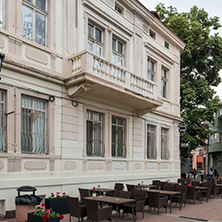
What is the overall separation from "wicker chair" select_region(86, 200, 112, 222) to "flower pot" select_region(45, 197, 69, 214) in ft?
4.90

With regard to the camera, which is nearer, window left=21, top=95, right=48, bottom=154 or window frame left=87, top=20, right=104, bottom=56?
window left=21, top=95, right=48, bottom=154

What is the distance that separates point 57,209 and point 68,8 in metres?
7.54

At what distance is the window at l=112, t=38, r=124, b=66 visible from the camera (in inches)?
603

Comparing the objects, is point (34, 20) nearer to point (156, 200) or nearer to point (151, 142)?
point (156, 200)

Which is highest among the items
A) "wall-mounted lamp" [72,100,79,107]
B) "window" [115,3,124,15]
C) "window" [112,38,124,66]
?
"window" [115,3,124,15]

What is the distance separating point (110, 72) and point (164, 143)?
8.24 metres

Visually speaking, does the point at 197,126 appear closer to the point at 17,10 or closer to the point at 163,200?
the point at 163,200

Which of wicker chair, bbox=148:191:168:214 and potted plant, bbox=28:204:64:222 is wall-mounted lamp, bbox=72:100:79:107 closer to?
wicker chair, bbox=148:191:168:214

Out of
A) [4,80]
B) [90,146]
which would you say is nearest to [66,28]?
[4,80]

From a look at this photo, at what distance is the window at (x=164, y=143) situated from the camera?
19.2m

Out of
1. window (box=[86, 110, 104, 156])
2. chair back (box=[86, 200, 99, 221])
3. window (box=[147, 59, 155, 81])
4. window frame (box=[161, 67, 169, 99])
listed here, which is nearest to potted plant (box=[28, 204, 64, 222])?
chair back (box=[86, 200, 99, 221])

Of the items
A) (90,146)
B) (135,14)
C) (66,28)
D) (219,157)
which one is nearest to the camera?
(66,28)

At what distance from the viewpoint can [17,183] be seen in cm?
975

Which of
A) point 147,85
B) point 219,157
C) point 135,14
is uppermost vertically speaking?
point 135,14
